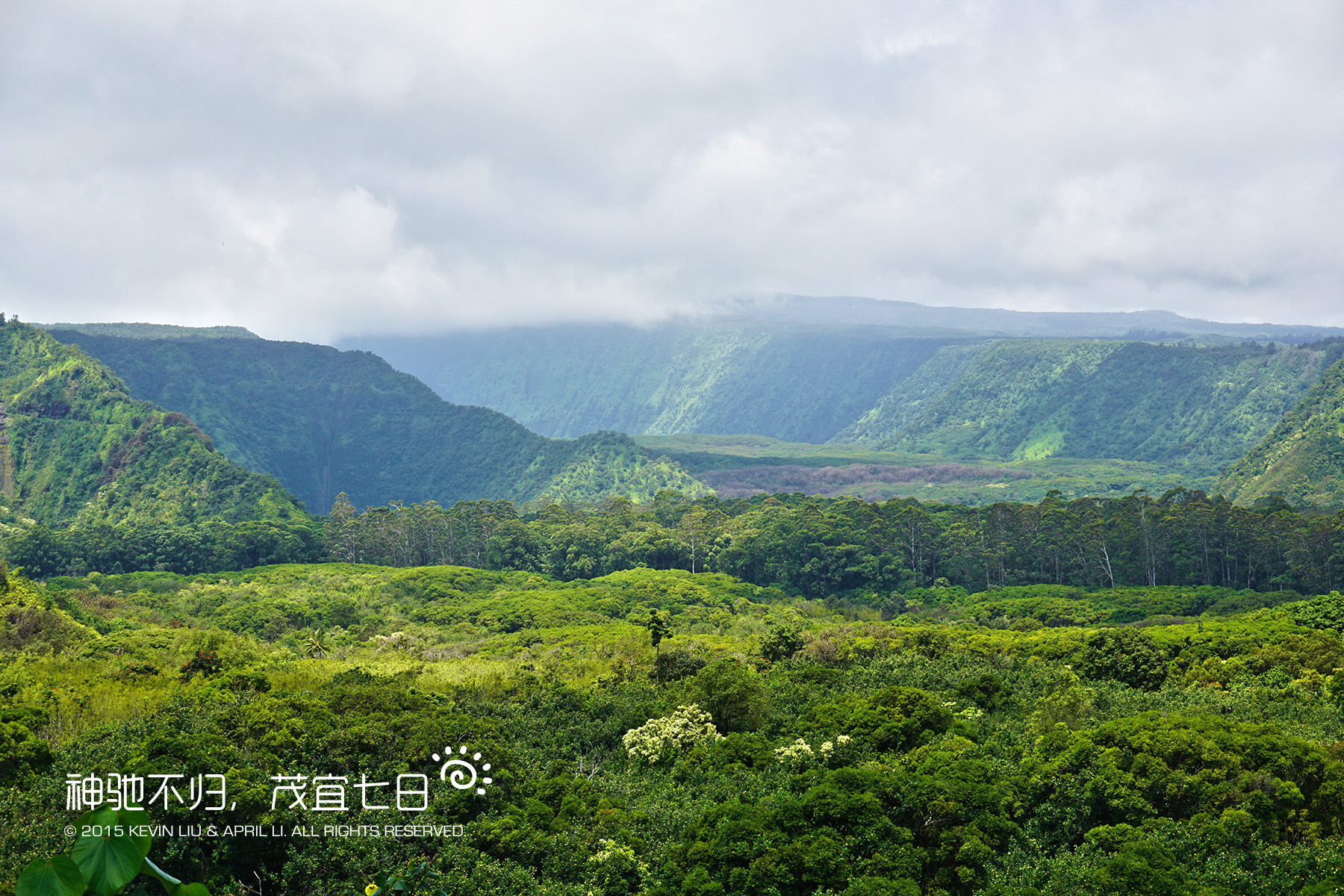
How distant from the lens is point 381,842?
27203 mm

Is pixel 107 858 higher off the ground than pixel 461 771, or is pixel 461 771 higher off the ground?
pixel 107 858

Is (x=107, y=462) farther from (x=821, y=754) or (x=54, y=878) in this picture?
(x=54, y=878)

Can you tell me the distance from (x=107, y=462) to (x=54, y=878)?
159m

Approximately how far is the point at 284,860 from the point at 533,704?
17.0 m

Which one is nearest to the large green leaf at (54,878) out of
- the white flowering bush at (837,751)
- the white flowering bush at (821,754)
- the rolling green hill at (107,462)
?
the white flowering bush at (821,754)

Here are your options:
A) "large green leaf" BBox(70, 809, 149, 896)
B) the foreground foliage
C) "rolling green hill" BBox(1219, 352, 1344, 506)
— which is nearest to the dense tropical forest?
"large green leaf" BBox(70, 809, 149, 896)

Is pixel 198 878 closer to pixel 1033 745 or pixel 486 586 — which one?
pixel 1033 745

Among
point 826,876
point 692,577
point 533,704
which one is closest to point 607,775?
point 533,704

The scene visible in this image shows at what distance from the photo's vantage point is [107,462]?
142 meters

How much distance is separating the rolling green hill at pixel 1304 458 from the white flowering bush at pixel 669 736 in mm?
113999

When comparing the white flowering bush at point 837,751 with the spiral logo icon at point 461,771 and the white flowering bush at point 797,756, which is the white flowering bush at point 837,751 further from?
the spiral logo icon at point 461,771

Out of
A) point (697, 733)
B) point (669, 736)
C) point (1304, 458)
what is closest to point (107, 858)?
point (669, 736)

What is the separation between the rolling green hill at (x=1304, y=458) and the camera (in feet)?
422

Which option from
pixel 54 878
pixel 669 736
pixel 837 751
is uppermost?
pixel 54 878
